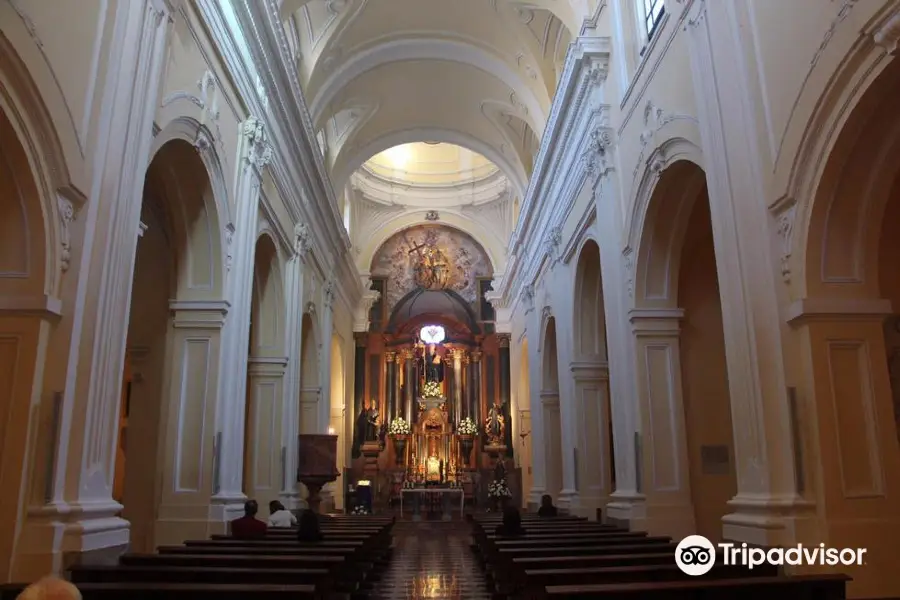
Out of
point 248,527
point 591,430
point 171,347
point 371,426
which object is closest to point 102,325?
point 248,527

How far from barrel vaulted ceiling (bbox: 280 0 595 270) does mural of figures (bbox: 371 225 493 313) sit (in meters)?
5.82

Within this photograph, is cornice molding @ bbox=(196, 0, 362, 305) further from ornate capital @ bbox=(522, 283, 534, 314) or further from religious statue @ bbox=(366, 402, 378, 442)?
religious statue @ bbox=(366, 402, 378, 442)

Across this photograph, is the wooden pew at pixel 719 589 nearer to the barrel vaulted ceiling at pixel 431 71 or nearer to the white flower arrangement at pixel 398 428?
the barrel vaulted ceiling at pixel 431 71

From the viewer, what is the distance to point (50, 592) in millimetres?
2160

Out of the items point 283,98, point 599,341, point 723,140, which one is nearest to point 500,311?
point 599,341

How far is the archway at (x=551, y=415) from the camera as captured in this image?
15.1 metres

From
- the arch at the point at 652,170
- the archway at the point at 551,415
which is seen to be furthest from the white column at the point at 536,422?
the arch at the point at 652,170

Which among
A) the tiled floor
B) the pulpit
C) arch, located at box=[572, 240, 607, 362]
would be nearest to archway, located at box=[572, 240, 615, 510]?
arch, located at box=[572, 240, 607, 362]

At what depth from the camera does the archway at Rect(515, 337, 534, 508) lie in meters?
20.4

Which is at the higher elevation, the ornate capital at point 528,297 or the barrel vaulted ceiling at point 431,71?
the barrel vaulted ceiling at point 431,71

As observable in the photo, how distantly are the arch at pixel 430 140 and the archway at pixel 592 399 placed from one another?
22.6 feet

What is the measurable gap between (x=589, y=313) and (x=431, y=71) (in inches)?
287

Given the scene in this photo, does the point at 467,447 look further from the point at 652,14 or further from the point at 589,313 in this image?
the point at 652,14

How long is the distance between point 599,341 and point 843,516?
7.28 metres
